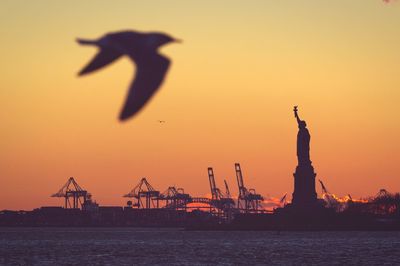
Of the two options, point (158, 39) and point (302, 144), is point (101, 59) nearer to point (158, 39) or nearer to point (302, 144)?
point (158, 39)

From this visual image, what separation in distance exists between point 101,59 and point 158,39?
225 mm

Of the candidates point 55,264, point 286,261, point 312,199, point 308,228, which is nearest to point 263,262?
point 286,261

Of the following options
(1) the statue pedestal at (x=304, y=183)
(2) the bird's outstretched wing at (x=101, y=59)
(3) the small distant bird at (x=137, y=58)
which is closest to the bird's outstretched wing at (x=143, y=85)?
(3) the small distant bird at (x=137, y=58)

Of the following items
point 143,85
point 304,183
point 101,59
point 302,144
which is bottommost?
point 143,85

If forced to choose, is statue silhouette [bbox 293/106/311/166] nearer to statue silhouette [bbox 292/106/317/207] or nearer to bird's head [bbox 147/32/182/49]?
statue silhouette [bbox 292/106/317/207]

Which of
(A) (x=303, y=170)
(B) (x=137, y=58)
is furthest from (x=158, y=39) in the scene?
(A) (x=303, y=170)

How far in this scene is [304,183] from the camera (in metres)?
155

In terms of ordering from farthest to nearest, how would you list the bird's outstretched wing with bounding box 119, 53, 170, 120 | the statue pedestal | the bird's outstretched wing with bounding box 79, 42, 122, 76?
the statue pedestal
the bird's outstretched wing with bounding box 79, 42, 122, 76
the bird's outstretched wing with bounding box 119, 53, 170, 120

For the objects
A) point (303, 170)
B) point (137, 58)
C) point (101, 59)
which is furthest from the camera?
point (303, 170)

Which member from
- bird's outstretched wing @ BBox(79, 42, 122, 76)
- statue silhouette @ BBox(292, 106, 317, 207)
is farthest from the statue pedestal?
bird's outstretched wing @ BBox(79, 42, 122, 76)

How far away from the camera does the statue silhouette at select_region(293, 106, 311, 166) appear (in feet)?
508

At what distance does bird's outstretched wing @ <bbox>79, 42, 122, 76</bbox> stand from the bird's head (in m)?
0.12

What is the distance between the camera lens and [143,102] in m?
2.79

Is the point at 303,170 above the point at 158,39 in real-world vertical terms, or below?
above
